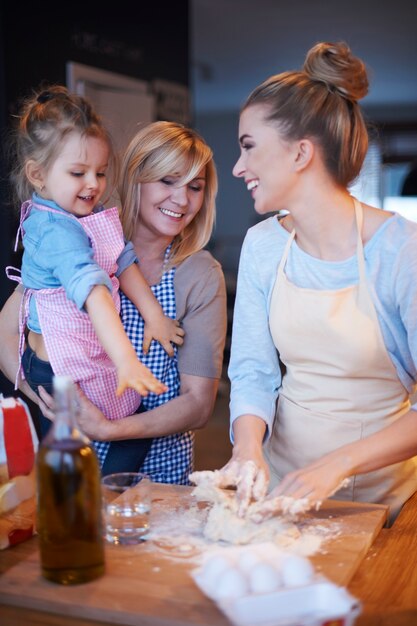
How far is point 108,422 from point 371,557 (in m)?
0.67

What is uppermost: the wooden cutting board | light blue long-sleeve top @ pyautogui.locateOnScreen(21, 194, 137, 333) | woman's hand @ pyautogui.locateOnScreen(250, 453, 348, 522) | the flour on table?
light blue long-sleeve top @ pyautogui.locateOnScreen(21, 194, 137, 333)

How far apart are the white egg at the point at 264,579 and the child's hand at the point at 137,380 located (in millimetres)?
346

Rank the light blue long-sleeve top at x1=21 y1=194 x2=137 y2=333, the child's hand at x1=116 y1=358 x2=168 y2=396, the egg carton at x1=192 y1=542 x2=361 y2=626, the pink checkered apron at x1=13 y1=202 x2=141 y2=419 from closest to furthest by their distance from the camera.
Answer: the egg carton at x1=192 y1=542 x2=361 y2=626
the child's hand at x1=116 y1=358 x2=168 y2=396
the light blue long-sleeve top at x1=21 y1=194 x2=137 y2=333
the pink checkered apron at x1=13 y1=202 x2=141 y2=419

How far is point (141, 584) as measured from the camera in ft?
3.91

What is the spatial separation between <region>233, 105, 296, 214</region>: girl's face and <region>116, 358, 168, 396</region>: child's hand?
49 centimetres

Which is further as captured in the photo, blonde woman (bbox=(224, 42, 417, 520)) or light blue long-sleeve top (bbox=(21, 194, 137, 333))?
blonde woman (bbox=(224, 42, 417, 520))

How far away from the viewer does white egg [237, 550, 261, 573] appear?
43.3 inches

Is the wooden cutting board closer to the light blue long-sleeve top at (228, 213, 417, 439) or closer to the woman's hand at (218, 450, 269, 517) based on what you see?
the woman's hand at (218, 450, 269, 517)

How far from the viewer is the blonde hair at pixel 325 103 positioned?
64.8 inches

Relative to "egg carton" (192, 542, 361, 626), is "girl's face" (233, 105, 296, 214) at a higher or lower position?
higher

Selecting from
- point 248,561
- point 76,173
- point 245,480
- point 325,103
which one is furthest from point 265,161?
point 248,561

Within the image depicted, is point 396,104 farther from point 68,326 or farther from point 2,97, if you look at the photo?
point 68,326

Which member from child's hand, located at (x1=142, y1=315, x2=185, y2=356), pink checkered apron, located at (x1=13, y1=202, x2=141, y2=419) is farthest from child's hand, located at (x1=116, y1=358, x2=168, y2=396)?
child's hand, located at (x1=142, y1=315, x2=185, y2=356)

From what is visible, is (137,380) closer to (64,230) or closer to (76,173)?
(64,230)
